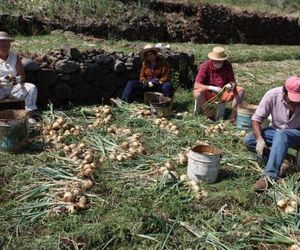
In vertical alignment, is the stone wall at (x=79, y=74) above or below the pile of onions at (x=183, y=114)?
above

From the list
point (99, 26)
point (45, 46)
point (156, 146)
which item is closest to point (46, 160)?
point (156, 146)

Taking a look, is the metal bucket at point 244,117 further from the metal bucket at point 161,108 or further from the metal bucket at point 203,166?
the metal bucket at point 203,166

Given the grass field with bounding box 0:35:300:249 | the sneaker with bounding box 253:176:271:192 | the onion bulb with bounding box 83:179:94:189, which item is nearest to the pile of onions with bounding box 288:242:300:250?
the grass field with bounding box 0:35:300:249

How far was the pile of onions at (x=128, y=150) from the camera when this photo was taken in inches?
197

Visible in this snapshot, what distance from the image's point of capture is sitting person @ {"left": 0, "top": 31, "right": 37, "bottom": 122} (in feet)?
19.4

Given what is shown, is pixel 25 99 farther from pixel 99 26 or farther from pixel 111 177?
pixel 99 26

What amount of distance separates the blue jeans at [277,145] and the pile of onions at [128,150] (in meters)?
1.35

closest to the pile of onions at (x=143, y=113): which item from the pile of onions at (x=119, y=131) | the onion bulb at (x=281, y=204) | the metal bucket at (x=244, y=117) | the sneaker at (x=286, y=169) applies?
the pile of onions at (x=119, y=131)

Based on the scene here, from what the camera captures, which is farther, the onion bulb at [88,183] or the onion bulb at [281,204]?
the onion bulb at [88,183]

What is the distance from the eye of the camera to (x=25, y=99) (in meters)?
6.02

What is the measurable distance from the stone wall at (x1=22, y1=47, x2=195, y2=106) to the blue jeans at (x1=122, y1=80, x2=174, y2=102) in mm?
423

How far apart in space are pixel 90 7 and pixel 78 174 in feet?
25.6

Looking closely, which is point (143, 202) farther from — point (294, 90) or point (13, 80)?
point (13, 80)

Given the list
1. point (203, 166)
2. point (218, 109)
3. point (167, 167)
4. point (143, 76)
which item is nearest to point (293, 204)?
point (203, 166)
